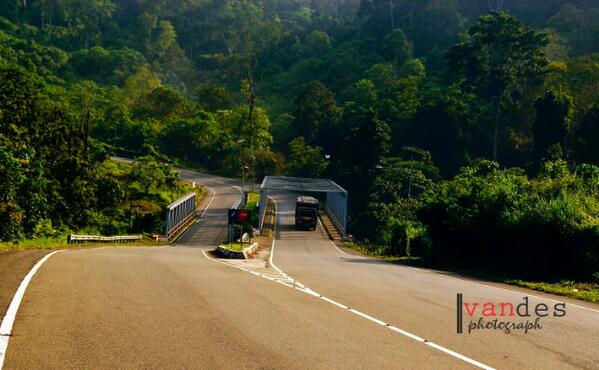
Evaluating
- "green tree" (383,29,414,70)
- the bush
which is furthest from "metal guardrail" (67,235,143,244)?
"green tree" (383,29,414,70)

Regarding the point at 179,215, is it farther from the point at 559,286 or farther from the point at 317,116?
the point at 317,116

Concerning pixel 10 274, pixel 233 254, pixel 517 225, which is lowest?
pixel 233 254

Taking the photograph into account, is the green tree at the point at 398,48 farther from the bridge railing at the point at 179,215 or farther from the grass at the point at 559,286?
the grass at the point at 559,286

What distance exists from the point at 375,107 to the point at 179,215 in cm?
4631

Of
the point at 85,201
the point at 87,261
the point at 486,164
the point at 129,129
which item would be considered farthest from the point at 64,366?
the point at 129,129

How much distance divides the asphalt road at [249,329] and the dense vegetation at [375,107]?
46.0 ft

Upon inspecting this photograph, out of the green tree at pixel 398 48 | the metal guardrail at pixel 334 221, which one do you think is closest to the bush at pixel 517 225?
the metal guardrail at pixel 334 221

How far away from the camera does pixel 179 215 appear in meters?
62.6

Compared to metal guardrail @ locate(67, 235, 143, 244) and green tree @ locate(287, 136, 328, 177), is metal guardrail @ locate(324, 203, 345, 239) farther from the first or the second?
metal guardrail @ locate(67, 235, 143, 244)

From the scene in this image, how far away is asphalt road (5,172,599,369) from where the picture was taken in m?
8.20

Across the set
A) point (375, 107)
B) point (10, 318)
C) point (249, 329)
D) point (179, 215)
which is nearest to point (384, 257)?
point (179, 215)

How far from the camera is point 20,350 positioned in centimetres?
799

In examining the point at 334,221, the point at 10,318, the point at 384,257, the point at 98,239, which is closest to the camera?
the point at 10,318

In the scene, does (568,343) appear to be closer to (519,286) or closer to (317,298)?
(317,298)
